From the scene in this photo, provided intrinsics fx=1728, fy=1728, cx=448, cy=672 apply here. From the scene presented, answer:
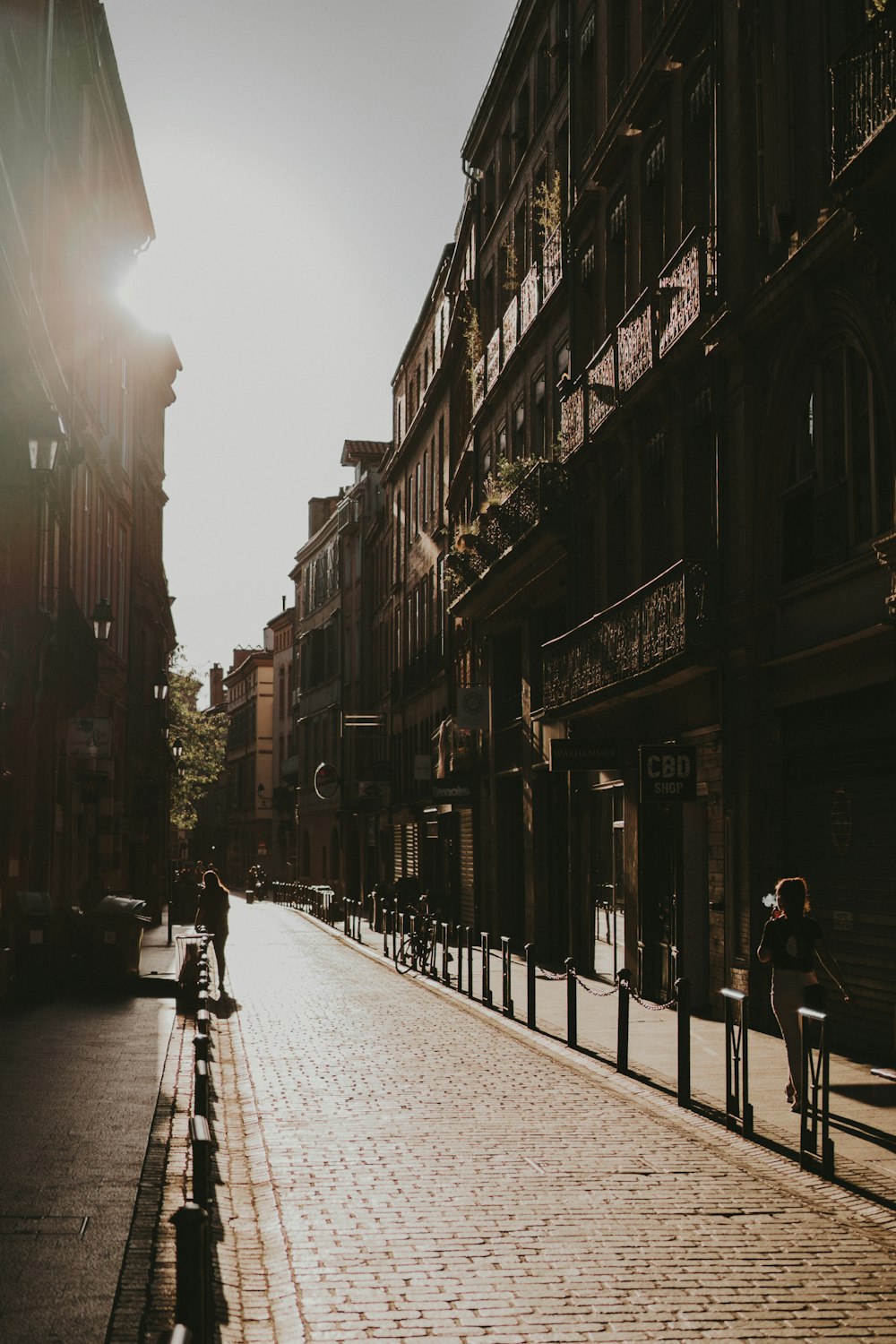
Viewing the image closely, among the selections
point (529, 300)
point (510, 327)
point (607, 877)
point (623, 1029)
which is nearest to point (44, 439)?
point (623, 1029)

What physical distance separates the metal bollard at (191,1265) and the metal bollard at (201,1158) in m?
1.69

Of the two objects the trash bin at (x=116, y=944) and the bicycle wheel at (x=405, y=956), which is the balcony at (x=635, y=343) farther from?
the bicycle wheel at (x=405, y=956)

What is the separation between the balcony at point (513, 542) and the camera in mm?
27953

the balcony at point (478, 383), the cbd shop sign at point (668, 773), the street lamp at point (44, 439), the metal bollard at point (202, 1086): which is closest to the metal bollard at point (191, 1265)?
the metal bollard at point (202, 1086)

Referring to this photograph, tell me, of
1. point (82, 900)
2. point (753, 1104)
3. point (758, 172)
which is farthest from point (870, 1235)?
point (82, 900)

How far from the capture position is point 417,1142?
11008 mm

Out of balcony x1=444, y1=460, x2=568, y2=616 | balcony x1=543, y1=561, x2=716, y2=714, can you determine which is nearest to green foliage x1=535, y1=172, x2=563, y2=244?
balcony x1=444, y1=460, x2=568, y2=616

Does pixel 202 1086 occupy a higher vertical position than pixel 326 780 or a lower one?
lower

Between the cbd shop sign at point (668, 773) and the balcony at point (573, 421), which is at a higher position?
the balcony at point (573, 421)

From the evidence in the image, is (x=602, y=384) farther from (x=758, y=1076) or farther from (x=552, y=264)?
(x=758, y=1076)

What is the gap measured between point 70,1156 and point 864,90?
32.8 feet

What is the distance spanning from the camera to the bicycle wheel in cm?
2852

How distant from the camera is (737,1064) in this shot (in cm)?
1213

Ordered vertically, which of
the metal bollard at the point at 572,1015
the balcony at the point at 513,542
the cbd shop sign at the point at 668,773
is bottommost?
the metal bollard at the point at 572,1015
